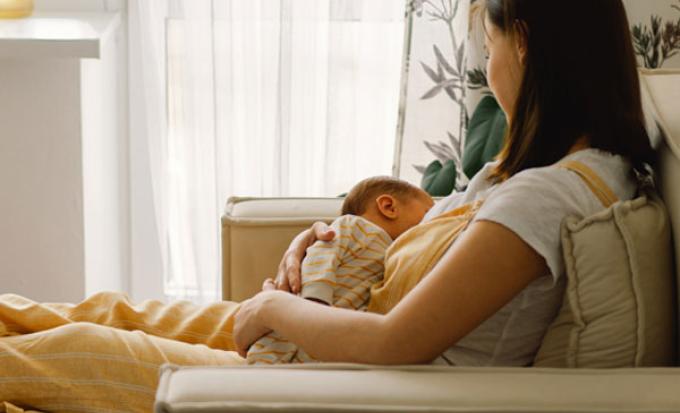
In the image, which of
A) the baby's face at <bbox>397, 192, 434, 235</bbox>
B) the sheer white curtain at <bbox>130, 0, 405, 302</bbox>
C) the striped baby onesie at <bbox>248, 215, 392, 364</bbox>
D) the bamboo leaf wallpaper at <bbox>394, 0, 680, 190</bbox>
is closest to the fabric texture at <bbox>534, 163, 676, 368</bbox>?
the striped baby onesie at <bbox>248, 215, 392, 364</bbox>

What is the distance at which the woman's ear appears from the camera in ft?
4.19

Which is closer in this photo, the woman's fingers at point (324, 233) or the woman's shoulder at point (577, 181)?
the woman's shoulder at point (577, 181)

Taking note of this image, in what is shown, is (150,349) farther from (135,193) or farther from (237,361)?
(135,193)

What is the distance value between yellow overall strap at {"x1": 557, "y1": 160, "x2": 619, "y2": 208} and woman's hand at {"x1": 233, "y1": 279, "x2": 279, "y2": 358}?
43cm

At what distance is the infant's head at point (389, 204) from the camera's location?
165cm

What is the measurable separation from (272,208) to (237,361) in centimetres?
46

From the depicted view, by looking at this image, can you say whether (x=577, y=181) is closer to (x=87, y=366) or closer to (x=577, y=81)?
(x=577, y=81)

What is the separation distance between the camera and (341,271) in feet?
4.92

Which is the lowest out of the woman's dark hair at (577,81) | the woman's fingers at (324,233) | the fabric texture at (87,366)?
the fabric texture at (87,366)

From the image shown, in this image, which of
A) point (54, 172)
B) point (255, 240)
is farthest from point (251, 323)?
point (54, 172)

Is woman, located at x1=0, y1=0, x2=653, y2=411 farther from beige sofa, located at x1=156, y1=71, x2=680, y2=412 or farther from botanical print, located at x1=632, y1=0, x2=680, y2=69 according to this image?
botanical print, located at x1=632, y1=0, x2=680, y2=69

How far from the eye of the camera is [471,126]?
2.45 meters

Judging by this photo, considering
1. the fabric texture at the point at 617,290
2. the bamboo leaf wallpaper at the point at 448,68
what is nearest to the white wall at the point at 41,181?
the bamboo leaf wallpaper at the point at 448,68

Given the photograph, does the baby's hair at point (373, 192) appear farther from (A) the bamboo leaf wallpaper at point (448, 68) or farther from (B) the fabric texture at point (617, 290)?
(A) the bamboo leaf wallpaper at point (448, 68)
